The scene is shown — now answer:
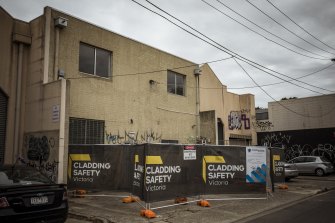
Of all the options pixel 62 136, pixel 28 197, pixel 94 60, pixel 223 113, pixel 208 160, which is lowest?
pixel 28 197

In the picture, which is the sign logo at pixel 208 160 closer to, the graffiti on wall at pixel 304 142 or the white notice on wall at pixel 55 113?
the white notice on wall at pixel 55 113

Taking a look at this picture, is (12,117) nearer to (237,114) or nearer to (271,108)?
(237,114)

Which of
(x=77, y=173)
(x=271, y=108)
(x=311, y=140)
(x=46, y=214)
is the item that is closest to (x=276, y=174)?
(x=77, y=173)

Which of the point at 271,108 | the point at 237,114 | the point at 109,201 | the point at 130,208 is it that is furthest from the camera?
the point at 271,108

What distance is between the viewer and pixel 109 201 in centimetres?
1174

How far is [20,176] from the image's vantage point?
7.13 m

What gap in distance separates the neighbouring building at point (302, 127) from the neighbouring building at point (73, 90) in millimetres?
14595

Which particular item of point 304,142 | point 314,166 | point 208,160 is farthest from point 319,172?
point 208,160

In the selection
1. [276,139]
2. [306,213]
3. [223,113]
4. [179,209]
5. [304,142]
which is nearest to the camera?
[306,213]

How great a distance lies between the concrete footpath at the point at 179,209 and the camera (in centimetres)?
902

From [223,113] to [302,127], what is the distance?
1193 cm

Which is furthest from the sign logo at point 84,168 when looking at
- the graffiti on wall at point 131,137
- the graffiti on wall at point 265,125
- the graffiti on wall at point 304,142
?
the graffiti on wall at point 265,125

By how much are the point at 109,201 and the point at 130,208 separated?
1605 millimetres

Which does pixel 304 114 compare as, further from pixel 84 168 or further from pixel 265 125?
pixel 84 168
